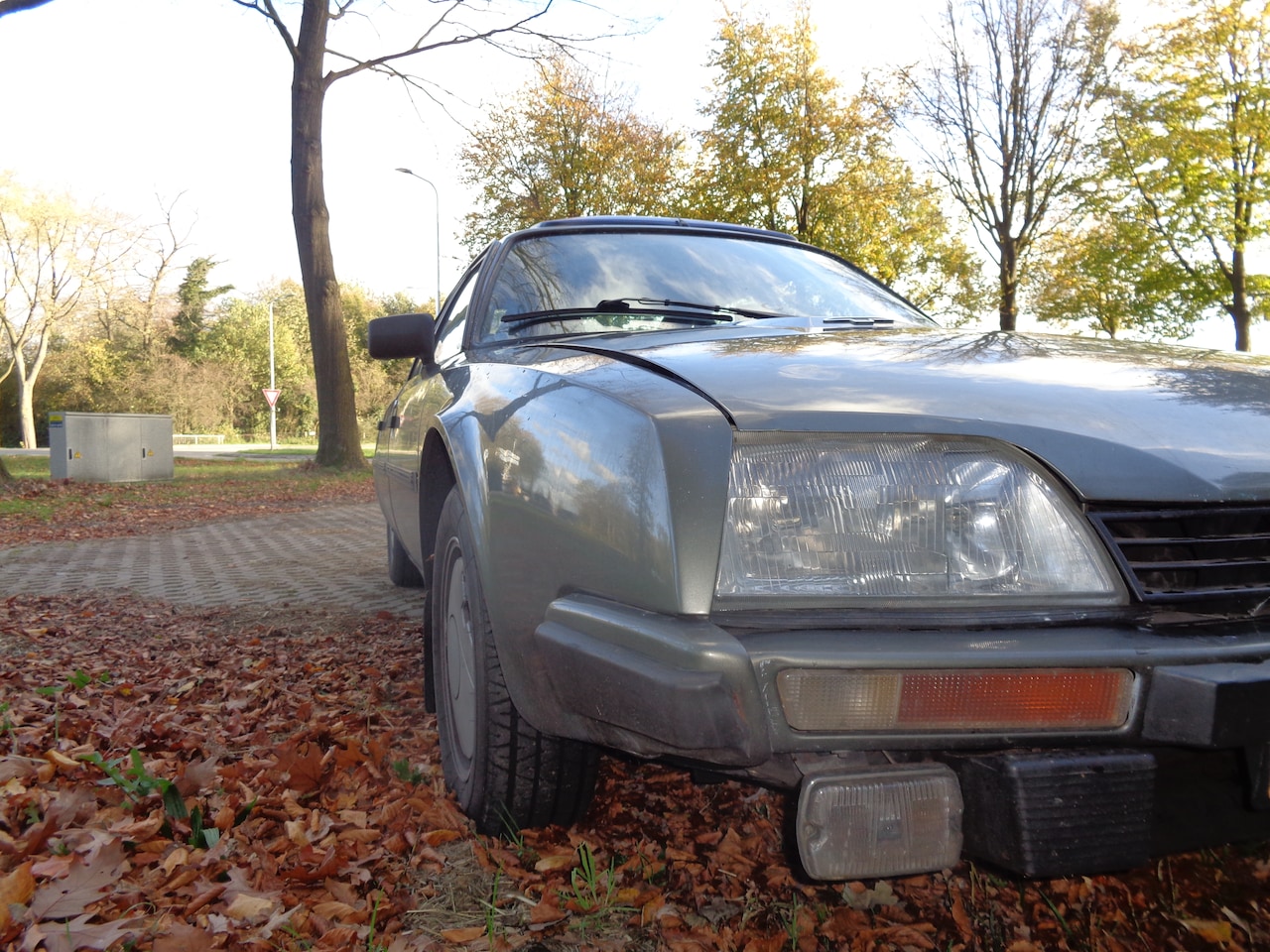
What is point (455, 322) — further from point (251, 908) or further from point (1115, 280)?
point (1115, 280)

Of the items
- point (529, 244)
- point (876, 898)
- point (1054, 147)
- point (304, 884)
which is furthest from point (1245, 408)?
point (1054, 147)

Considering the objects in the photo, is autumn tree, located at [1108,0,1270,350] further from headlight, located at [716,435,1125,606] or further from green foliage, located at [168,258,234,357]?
green foliage, located at [168,258,234,357]

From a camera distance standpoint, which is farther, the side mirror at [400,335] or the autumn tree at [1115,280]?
the autumn tree at [1115,280]

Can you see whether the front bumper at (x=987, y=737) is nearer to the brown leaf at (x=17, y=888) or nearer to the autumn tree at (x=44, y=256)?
the brown leaf at (x=17, y=888)

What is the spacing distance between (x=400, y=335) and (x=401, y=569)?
247 cm

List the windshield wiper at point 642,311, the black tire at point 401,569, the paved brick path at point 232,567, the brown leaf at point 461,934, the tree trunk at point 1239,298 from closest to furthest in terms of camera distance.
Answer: the brown leaf at point 461,934
the windshield wiper at point 642,311
the black tire at point 401,569
the paved brick path at point 232,567
the tree trunk at point 1239,298

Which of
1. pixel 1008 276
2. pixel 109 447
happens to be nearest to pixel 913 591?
pixel 109 447

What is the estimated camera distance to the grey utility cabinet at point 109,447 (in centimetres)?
1571

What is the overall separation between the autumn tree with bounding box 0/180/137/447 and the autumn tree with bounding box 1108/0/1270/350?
3255cm

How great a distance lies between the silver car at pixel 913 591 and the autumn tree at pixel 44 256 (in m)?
38.6

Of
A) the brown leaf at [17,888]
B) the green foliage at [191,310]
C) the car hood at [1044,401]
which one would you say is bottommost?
the brown leaf at [17,888]

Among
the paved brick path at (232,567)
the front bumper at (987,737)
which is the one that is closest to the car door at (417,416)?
the paved brick path at (232,567)

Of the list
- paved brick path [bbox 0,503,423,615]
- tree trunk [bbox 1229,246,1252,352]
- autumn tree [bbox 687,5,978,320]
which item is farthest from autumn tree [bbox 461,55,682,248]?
paved brick path [bbox 0,503,423,615]

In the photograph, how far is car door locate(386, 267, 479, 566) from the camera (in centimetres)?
318
